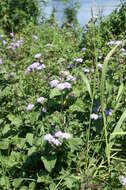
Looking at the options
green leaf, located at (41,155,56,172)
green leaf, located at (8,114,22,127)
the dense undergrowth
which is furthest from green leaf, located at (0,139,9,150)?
green leaf, located at (41,155,56,172)

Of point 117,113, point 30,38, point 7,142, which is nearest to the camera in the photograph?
point 7,142

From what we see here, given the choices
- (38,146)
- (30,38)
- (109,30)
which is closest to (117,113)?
(38,146)

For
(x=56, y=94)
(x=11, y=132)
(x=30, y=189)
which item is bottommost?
(x=30, y=189)

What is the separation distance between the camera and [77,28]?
4.81 meters

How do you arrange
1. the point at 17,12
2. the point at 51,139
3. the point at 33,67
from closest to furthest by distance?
1. the point at 51,139
2. the point at 33,67
3. the point at 17,12

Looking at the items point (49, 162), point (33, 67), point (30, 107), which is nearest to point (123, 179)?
point (49, 162)

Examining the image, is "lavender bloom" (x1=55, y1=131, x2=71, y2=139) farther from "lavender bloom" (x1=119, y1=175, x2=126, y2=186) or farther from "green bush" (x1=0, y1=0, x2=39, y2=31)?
"green bush" (x1=0, y1=0, x2=39, y2=31)

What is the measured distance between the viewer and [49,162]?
186 cm

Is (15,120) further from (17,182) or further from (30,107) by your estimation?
(17,182)

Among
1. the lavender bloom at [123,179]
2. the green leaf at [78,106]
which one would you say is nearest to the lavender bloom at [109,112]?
the green leaf at [78,106]

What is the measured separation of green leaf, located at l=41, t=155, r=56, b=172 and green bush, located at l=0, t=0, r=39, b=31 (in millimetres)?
4206

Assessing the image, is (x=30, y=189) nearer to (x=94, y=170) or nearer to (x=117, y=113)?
(x=94, y=170)

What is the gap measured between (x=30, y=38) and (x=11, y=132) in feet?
8.37

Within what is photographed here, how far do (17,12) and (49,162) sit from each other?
436 cm
